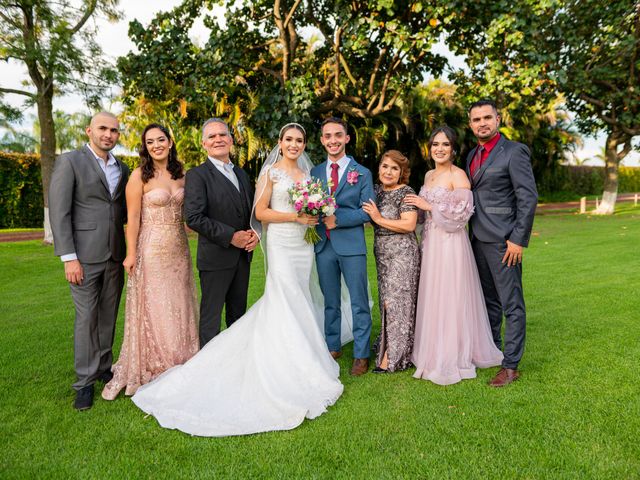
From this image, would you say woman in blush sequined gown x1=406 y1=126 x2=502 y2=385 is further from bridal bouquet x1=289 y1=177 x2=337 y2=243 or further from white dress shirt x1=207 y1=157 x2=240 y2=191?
white dress shirt x1=207 y1=157 x2=240 y2=191

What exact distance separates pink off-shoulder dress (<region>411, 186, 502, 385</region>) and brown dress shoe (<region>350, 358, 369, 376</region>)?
0.50 meters

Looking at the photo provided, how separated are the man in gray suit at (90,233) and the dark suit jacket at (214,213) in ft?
2.17

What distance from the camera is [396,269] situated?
4781 mm

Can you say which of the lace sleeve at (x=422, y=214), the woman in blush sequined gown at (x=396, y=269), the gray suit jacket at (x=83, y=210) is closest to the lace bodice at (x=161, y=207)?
the gray suit jacket at (x=83, y=210)

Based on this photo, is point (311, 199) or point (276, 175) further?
point (276, 175)

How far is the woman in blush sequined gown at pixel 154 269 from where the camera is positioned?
14.2 feet

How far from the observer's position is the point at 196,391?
13.3 ft

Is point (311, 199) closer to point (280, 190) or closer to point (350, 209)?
point (280, 190)

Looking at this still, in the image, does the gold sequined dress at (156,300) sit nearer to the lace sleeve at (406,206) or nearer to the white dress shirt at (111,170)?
the white dress shirt at (111,170)

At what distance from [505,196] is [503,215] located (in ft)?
0.55

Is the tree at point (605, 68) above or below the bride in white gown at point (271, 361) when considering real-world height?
above

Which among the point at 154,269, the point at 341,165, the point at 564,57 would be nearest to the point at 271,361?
the point at 154,269

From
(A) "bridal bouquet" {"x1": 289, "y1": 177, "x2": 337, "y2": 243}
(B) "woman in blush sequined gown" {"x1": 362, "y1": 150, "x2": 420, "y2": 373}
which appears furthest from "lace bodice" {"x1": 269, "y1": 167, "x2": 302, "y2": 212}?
(B) "woman in blush sequined gown" {"x1": 362, "y1": 150, "x2": 420, "y2": 373}

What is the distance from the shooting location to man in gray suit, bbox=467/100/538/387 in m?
4.20
